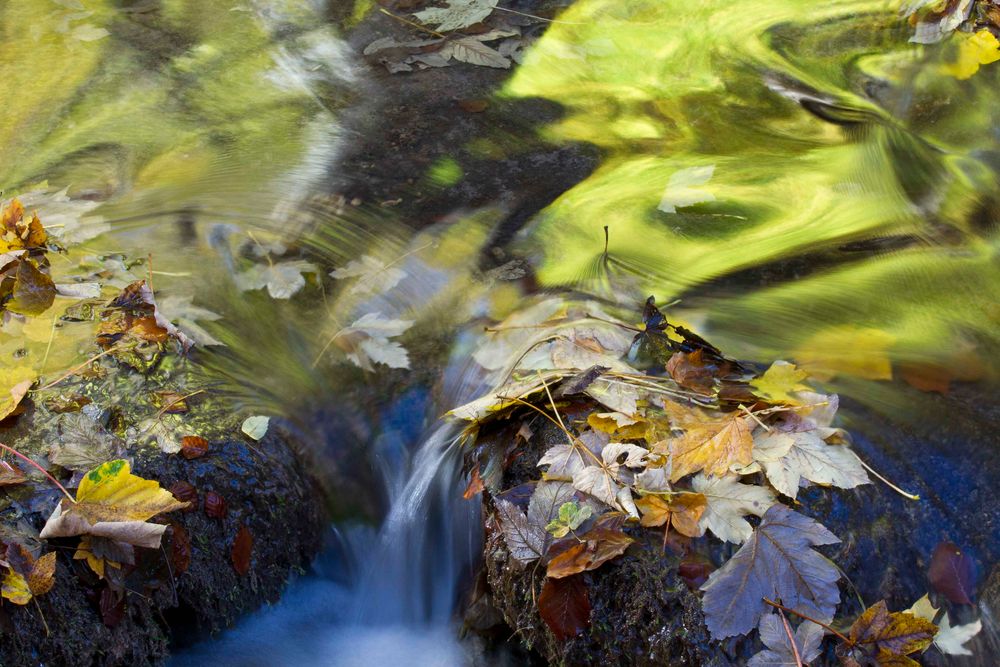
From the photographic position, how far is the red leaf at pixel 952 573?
1.70m

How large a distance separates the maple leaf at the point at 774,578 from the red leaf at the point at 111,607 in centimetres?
114

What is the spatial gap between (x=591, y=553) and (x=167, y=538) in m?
0.86

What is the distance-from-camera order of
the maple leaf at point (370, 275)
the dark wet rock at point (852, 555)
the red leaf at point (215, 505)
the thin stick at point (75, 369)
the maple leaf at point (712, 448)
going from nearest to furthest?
the dark wet rock at point (852, 555)
the maple leaf at point (712, 448)
the red leaf at point (215, 505)
the thin stick at point (75, 369)
the maple leaf at point (370, 275)

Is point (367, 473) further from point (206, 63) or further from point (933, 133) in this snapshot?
point (933, 133)

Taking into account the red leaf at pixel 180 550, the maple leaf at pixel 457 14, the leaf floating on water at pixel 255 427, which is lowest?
the red leaf at pixel 180 550

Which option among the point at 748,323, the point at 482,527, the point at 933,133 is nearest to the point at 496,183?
the point at 748,323

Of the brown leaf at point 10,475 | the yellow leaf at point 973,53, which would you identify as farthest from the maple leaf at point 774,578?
the yellow leaf at point 973,53

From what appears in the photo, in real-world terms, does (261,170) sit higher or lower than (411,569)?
higher

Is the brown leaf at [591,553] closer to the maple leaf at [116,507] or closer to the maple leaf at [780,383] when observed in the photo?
the maple leaf at [780,383]

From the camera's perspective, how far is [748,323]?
7.68 feet

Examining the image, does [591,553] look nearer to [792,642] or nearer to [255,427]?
[792,642]

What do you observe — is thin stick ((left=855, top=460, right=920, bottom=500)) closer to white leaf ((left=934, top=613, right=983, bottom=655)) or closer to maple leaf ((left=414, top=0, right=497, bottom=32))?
white leaf ((left=934, top=613, right=983, bottom=655))

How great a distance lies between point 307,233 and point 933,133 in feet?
6.97

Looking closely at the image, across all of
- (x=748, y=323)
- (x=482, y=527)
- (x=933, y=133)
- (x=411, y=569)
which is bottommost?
(x=411, y=569)
